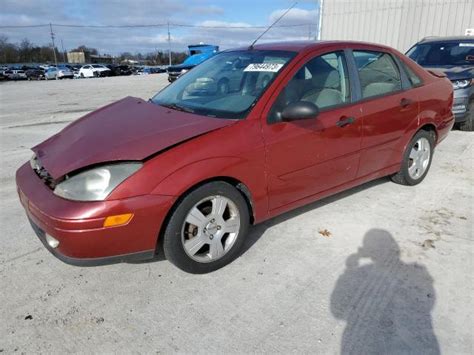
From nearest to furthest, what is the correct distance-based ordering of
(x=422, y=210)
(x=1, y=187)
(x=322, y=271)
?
(x=322, y=271), (x=422, y=210), (x=1, y=187)

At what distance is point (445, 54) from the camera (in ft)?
26.9

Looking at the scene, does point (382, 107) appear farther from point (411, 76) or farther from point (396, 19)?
point (396, 19)

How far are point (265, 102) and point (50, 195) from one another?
1.65 metres

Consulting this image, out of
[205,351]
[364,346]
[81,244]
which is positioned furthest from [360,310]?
[81,244]

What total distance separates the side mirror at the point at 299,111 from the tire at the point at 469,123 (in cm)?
552

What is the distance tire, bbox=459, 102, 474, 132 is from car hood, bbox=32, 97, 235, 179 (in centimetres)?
607

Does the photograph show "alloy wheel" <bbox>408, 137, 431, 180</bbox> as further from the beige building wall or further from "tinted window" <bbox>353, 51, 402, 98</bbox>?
the beige building wall

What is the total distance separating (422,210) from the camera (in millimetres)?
3994

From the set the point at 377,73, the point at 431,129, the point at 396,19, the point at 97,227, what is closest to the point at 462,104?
the point at 431,129

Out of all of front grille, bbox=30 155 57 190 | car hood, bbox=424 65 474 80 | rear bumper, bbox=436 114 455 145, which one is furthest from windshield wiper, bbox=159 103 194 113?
car hood, bbox=424 65 474 80

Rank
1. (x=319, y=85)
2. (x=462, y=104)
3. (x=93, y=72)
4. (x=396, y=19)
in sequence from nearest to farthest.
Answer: (x=319, y=85) < (x=462, y=104) < (x=396, y=19) < (x=93, y=72)

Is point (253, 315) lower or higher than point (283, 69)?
lower

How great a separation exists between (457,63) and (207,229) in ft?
24.3

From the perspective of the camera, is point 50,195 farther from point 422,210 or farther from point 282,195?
point 422,210
